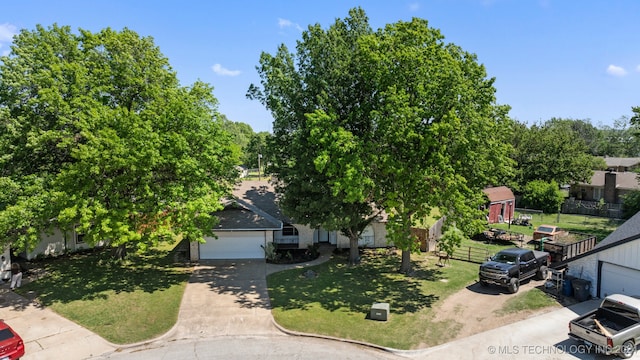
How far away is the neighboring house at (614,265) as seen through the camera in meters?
17.3

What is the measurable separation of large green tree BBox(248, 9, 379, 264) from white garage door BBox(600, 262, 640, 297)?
11.8m

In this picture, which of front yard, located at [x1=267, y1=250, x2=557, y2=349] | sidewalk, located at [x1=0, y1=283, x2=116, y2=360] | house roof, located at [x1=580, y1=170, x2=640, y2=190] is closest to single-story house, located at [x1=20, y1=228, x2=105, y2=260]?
sidewalk, located at [x1=0, y1=283, x2=116, y2=360]

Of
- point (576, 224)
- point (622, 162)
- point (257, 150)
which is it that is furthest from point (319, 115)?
point (622, 162)

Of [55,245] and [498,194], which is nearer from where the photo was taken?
[55,245]

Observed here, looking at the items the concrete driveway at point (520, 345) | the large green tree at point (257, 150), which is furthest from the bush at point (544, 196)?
the concrete driveway at point (520, 345)

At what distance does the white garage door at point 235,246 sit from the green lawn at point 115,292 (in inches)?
90.0

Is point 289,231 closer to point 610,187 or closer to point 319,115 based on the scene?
point 319,115

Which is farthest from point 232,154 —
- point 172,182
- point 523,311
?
point 523,311

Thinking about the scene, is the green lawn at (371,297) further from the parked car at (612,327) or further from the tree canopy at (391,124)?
the parked car at (612,327)

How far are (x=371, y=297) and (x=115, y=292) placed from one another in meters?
13.3

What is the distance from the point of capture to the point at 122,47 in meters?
22.7

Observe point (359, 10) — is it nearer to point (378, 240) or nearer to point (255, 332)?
point (378, 240)

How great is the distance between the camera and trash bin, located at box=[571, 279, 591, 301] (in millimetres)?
18766

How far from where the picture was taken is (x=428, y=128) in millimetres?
18469
